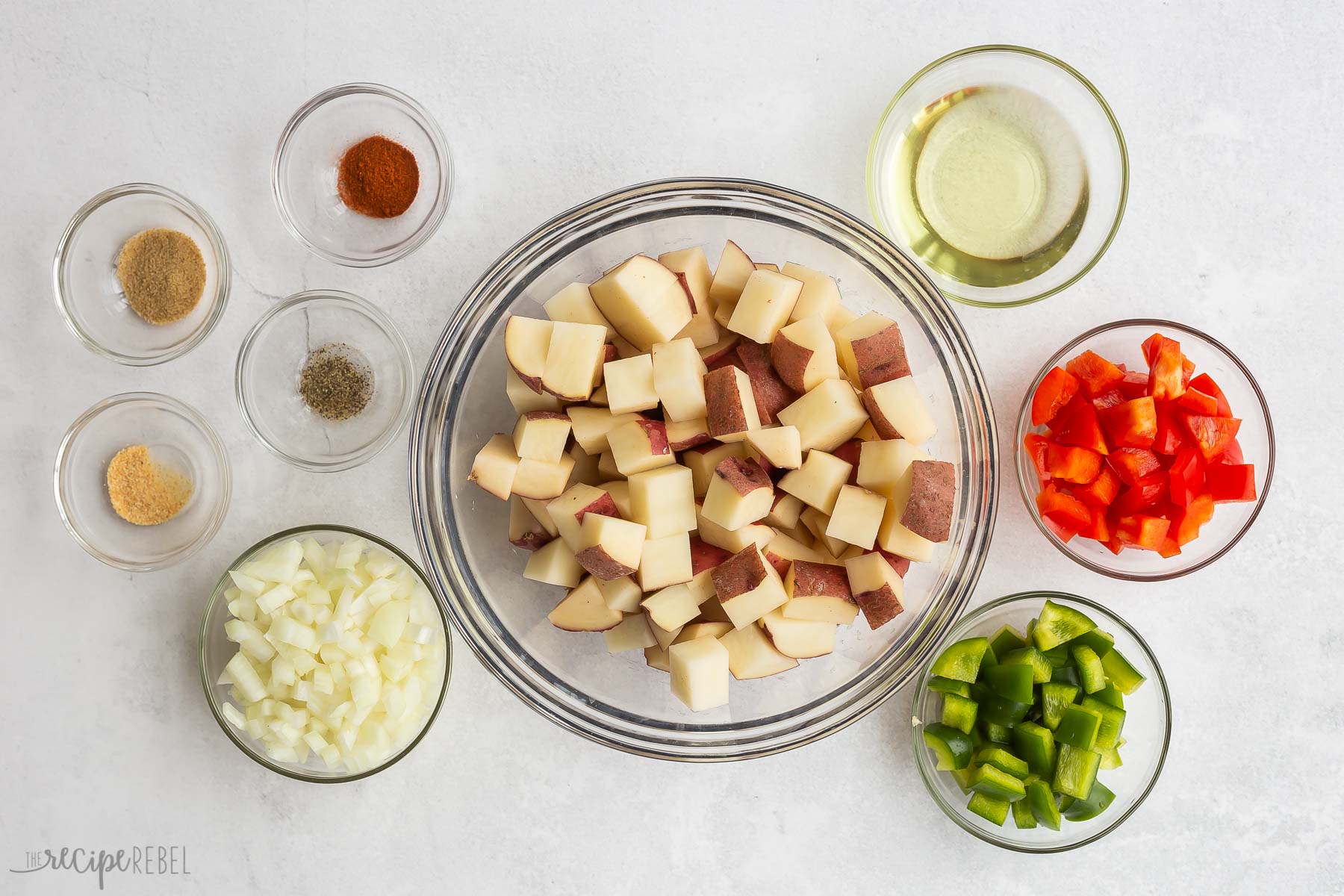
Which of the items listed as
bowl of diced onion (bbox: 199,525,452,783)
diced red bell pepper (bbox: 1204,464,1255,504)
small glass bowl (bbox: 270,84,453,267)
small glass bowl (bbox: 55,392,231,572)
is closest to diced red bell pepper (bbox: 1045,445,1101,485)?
diced red bell pepper (bbox: 1204,464,1255,504)

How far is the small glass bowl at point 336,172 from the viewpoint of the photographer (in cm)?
203

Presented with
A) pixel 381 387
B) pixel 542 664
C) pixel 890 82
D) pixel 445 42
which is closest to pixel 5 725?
pixel 381 387

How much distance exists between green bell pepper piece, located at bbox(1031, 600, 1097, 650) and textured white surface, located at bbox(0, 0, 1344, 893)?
7.0 inches

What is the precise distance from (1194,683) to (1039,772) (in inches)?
23.1

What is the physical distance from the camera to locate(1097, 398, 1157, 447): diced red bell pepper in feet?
6.12

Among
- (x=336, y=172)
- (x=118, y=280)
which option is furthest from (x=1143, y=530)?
(x=118, y=280)

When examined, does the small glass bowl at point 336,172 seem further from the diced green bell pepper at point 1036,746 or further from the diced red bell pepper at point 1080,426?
the diced green bell pepper at point 1036,746

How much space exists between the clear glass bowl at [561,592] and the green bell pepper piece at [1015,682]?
188 mm

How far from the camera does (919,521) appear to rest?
1598 mm

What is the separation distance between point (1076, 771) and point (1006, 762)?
158 millimetres

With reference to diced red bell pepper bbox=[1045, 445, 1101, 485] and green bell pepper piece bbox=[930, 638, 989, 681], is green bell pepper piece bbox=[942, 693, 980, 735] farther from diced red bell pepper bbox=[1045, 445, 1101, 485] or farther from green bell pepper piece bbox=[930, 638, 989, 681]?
diced red bell pepper bbox=[1045, 445, 1101, 485]

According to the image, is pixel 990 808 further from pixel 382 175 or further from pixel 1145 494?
pixel 382 175

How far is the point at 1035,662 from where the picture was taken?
6.28 feet

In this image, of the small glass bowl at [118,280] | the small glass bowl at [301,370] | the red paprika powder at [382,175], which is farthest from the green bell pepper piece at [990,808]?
the small glass bowl at [118,280]
